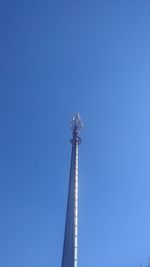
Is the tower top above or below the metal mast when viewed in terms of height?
above

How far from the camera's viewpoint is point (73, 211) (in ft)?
222

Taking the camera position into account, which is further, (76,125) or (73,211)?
(76,125)

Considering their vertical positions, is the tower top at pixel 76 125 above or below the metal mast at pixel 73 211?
above

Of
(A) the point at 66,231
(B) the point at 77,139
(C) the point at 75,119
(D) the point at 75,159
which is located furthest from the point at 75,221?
(C) the point at 75,119

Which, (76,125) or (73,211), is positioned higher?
(76,125)

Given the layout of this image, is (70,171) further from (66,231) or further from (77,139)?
(66,231)

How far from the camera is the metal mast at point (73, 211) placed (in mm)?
62188

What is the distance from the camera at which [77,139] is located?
7819 cm

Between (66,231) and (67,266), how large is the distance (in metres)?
6.45

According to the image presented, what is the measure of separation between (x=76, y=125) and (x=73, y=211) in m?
20.8

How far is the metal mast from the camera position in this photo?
204 feet

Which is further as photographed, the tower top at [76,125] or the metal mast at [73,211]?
the tower top at [76,125]

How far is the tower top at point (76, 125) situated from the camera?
261 feet

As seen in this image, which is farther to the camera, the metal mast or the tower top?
the tower top
